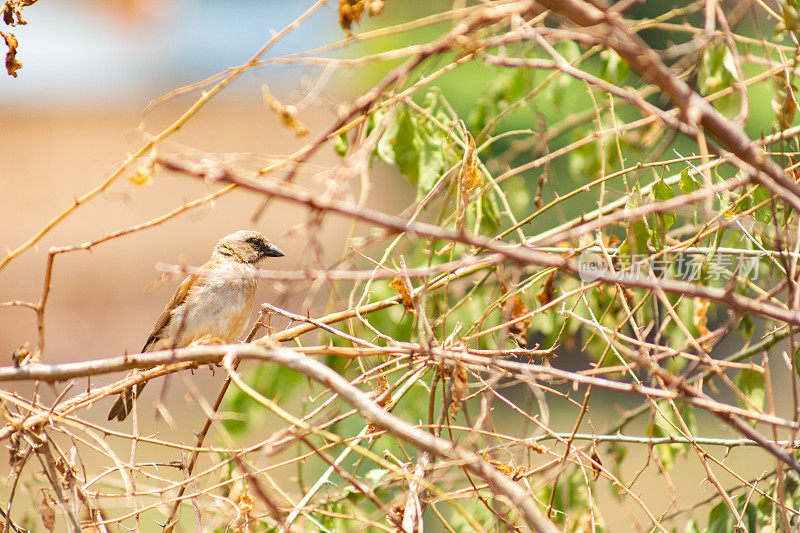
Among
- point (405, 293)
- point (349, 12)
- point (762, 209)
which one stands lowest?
point (405, 293)

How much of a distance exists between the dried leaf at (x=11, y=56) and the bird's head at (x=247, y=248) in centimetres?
279

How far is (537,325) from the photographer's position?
3559mm

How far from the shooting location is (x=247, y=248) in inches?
206

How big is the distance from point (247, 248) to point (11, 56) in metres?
2.86

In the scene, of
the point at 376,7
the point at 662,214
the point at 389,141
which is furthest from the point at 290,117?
the point at 389,141

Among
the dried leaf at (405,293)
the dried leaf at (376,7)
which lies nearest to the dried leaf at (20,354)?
the dried leaf at (405,293)

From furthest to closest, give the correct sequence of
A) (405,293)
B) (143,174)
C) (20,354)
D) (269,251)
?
1. (269,251)
2. (405,293)
3. (20,354)
4. (143,174)

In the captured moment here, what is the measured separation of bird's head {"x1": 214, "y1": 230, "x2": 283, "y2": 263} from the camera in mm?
5203

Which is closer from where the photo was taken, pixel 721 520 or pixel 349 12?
pixel 349 12

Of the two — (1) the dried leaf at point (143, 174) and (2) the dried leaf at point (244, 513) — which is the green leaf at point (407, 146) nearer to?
(2) the dried leaf at point (244, 513)

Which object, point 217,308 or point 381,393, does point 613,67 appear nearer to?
point 381,393

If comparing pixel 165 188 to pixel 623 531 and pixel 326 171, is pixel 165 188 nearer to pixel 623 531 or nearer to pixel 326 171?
pixel 623 531

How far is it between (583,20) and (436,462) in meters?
1.15

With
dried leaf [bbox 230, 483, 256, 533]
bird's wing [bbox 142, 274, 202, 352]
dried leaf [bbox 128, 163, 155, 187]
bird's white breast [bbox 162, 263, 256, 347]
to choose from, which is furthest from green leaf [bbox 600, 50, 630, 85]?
bird's wing [bbox 142, 274, 202, 352]
